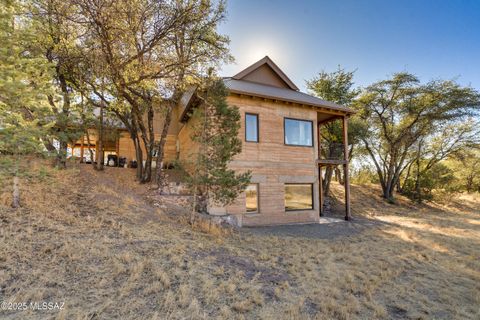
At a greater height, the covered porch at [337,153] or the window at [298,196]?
the covered porch at [337,153]

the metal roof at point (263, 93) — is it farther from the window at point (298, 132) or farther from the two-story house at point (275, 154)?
the window at point (298, 132)

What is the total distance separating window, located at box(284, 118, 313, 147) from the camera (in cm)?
1098

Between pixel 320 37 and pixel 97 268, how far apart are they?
46.3 ft

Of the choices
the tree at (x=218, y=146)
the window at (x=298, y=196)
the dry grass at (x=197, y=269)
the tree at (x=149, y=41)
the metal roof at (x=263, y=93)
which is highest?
the tree at (x=149, y=41)

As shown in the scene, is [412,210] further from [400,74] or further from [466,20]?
[466,20]

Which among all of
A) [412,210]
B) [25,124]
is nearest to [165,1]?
[25,124]

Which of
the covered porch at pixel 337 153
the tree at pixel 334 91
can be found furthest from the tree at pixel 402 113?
the covered porch at pixel 337 153

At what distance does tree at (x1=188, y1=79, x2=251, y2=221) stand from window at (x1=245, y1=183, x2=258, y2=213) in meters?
2.62

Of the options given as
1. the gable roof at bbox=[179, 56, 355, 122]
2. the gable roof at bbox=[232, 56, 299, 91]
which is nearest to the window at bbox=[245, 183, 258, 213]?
the gable roof at bbox=[179, 56, 355, 122]

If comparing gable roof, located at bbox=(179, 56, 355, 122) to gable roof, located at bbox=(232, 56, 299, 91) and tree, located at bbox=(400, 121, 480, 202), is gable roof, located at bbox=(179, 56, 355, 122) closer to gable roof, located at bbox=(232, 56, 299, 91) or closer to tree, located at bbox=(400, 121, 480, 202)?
gable roof, located at bbox=(232, 56, 299, 91)

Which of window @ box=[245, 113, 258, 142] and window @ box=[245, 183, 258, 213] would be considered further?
window @ box=[245, 113, 258, 142]

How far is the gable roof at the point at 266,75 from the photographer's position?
39.5ft

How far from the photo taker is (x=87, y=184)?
9.38 meters

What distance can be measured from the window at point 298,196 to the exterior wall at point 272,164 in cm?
20
